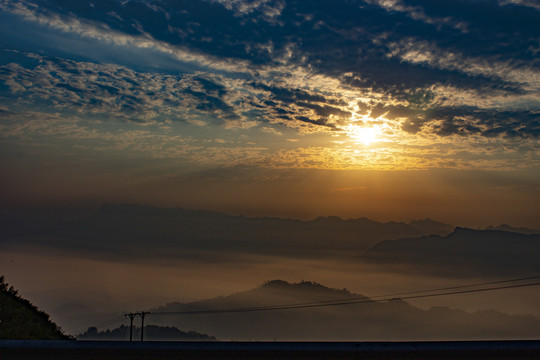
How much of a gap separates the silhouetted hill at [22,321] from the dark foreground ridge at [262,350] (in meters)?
4.51

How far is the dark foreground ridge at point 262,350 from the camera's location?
28.1 ft

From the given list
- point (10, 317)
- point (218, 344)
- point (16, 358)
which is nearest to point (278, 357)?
point (218, 344)

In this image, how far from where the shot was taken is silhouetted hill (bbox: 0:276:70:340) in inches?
523

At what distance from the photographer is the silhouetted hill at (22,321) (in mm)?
13297

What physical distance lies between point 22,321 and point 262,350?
11.8m

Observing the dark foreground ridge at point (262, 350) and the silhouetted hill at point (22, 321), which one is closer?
the dark foreground ridge at point (262, 350)

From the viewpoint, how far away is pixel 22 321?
1588cm

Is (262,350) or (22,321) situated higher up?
(22,321)

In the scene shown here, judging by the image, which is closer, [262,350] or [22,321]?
[262,350]

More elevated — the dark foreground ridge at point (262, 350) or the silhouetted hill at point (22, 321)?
the silhouetted hill at point (22, 321)

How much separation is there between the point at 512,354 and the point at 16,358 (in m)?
10.1

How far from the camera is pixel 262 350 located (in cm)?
873

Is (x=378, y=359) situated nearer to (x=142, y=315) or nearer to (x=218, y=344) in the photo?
(x=218, y=344)

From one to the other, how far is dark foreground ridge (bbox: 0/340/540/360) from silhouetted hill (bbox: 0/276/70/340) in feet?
14.8
